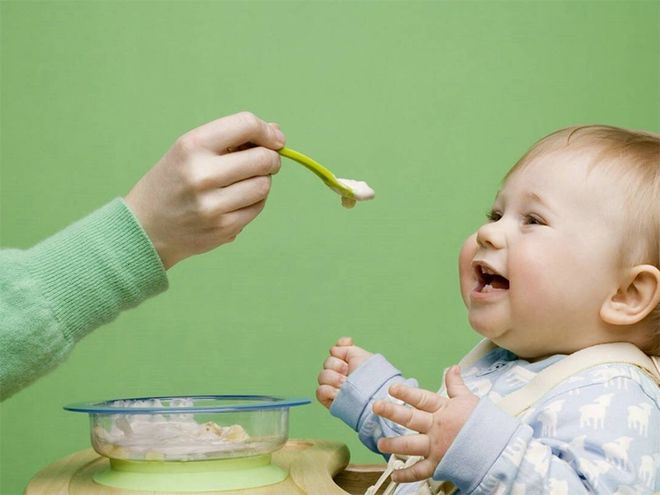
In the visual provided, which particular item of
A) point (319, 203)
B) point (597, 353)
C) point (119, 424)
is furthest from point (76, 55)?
point (597, 353)

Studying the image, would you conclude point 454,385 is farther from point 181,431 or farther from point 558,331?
point 181,431

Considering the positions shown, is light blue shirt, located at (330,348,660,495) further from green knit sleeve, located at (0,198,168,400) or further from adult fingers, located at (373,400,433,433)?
green knit sleeve, located at (0,198,168,400)

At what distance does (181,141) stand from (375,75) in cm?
80

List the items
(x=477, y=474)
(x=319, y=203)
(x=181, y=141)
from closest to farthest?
1. (x=477, y=474)
2. (x=181, y=141)
3. (x=319, y=203)

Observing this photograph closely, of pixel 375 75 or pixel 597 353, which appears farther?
pixel 375 75

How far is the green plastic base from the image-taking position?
778 millimetres

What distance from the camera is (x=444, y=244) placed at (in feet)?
5.19

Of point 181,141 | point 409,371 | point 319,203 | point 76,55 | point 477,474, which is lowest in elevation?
point 409,371

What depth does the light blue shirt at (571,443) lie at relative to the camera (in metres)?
0.71

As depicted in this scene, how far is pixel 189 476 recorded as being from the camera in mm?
783

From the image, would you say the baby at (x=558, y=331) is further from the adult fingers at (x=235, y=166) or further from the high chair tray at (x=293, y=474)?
the adult fingers at (x=235, y=166)

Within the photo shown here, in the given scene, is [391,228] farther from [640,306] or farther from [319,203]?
[640,306]

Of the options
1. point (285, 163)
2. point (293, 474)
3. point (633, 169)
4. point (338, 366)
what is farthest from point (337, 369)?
→ point (285, 163)

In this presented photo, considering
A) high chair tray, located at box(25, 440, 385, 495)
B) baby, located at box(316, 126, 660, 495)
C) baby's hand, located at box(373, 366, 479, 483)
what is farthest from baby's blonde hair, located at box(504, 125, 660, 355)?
high chair tray, located at box(25, 440, 385, 495)
